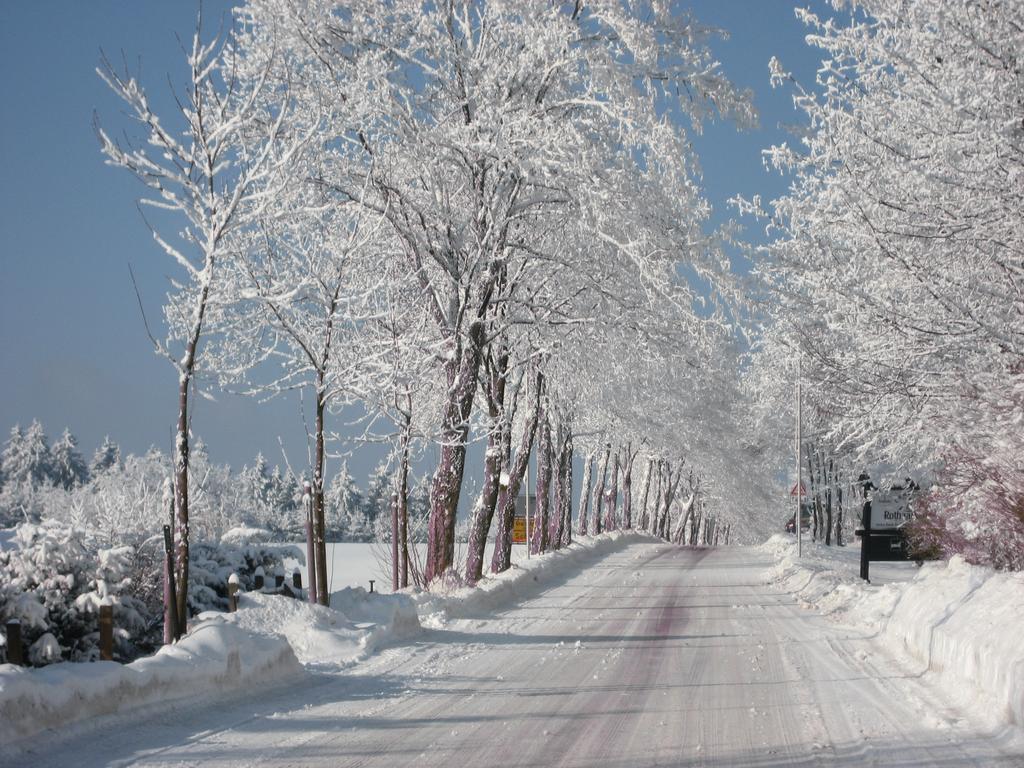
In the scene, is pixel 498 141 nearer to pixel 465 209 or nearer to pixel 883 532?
pixel 465 209

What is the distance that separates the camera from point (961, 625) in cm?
877

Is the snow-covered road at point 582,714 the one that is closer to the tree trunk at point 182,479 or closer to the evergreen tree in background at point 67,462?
the tree trunk at point 182,479

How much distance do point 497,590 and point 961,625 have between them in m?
9.74

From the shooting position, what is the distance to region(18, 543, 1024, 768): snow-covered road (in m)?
6.14

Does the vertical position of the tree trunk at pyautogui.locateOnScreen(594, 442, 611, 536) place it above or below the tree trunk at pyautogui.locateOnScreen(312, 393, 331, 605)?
below

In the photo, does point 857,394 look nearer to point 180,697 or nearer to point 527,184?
point 527,184

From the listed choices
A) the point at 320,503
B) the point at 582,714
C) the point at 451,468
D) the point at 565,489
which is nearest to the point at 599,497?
the point at 565,489

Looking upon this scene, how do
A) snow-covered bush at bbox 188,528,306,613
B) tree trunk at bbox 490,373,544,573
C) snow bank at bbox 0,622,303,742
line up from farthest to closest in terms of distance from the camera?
tree trunk at bbox 490,373,544,573 → snow-covered bush at bbox 188,528,306,613 → snow bank at bbox 0,622,303,742

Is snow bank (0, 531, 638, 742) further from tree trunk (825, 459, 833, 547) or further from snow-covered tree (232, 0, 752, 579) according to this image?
tree trunk (825, 459, 833, 547)

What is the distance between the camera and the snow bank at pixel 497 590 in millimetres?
14242

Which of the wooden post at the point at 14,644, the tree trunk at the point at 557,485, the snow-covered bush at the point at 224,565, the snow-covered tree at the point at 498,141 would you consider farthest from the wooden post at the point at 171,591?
the tree trunk at the point at 557,485

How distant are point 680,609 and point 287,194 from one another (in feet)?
32.9

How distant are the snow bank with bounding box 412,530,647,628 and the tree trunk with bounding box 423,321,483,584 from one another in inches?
31.4

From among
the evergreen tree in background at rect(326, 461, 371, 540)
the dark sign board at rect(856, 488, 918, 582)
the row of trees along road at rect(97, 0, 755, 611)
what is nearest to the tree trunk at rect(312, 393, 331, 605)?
the row of trees along road at rect(97, 0, 755, 611)
